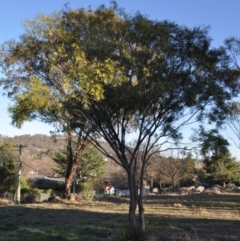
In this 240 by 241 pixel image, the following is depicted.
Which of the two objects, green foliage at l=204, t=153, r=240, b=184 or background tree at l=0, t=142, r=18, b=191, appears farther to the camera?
green foliage at l=204, t=153, r=240, b=184

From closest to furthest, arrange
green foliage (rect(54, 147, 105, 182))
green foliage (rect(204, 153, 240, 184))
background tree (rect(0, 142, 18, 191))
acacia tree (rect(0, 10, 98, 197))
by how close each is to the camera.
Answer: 1. acacia tree (rect(0, 10, 98, 197))
2. background tree (rect(0, 142, 18, 191))
3. green foliage (rect(204, 153, 240, 184))
4. green foliage (rect(54, 147, 105, 182))

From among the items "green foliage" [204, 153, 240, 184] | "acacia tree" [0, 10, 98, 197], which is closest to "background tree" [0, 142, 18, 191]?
"green foliage" [204, 153, 240, 184]

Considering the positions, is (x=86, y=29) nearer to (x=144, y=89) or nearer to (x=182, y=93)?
(x=144, y=89)

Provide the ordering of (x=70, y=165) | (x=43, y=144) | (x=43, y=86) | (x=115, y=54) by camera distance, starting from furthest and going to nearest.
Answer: (x=43, y=144), (x=70, y=165), (x=115, y=54), (x=43, y=86)

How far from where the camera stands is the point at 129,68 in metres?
11.7

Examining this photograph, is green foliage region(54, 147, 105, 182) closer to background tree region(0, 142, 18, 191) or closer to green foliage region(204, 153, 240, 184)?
background tree region(0, 142, 18, 191)

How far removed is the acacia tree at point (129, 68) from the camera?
1105 cm

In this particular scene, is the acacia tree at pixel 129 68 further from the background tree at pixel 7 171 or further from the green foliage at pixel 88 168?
the green foliage at pixel 88 168

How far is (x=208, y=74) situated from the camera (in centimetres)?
1179

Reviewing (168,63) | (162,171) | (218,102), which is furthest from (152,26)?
(162,171)

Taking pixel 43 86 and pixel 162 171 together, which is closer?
pixel 43 86

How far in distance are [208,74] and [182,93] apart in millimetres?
908

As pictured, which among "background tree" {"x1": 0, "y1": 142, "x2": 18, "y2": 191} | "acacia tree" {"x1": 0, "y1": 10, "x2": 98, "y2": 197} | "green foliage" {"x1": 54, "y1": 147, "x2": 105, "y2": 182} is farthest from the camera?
"green foliage" {"x1": 54, "y1": 147, "x2": 105, "y2": 182}

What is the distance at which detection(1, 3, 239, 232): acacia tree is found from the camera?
11055 millimetres
